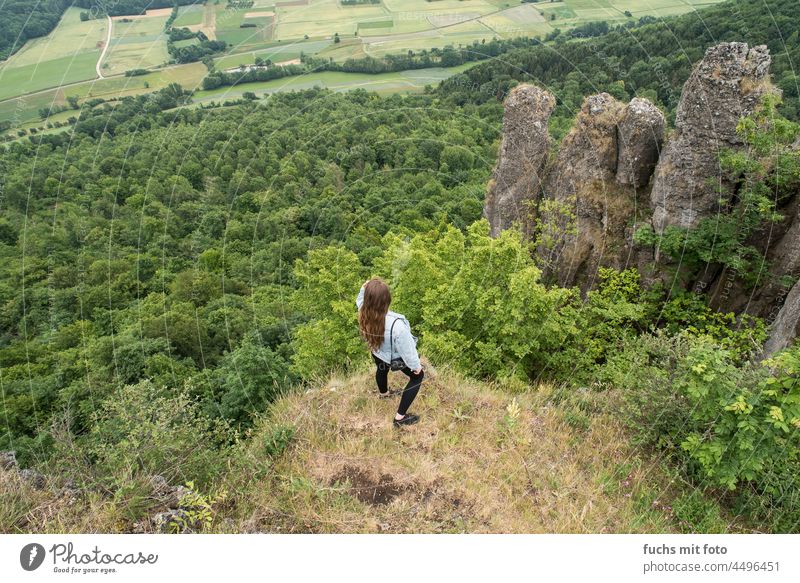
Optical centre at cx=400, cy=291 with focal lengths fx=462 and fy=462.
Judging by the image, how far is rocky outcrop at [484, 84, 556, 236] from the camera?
24266mm

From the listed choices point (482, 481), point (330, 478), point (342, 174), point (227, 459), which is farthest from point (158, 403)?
point (342, 174)

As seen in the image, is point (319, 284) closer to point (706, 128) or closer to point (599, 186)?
point (599, 186)

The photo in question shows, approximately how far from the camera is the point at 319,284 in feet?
72.2

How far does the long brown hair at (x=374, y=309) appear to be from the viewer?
7184 millimetres

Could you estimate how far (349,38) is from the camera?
62.3 m

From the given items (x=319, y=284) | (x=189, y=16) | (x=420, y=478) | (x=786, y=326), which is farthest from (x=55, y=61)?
(x=786, y=326)

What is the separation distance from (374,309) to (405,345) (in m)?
0.84

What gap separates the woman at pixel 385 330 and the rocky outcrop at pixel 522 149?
59.0 feet

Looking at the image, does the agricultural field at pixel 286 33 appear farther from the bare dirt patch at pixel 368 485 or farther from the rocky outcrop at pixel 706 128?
the bare dirt patch at pixel 368 485

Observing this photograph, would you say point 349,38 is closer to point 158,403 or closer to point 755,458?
point 158,403

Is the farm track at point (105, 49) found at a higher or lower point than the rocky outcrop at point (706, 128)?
higher

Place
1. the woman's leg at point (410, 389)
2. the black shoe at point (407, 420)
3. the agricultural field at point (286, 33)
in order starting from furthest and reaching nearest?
the agricultural field at point (286, 33) → the black shoe at point (407, 420) → the woman's leg at point (410, 389)

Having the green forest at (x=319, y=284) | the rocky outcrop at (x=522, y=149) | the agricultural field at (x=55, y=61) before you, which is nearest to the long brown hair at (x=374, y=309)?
the green forest at (x=319, y=284)

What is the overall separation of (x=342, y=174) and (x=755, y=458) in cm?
5860
